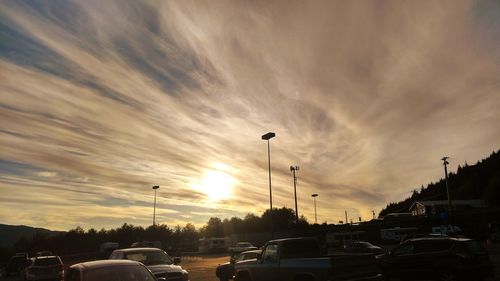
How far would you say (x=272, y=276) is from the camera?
13.5 m

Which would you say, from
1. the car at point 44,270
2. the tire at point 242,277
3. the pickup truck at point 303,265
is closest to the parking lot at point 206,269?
the car at point 44,270

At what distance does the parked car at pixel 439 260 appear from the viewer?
47.8ft

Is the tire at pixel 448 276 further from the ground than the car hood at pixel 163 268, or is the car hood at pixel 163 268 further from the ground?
the car hood at pixel 163 268

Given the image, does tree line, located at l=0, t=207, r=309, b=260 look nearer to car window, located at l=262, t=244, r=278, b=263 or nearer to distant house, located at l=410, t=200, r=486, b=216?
distant house, located at l=410, t=200, r=486, b=216

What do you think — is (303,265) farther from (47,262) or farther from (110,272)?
(47,262)

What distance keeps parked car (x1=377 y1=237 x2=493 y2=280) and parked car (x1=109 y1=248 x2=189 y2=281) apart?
874 cm

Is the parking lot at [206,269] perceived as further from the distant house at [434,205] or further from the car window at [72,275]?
the distant house at [434,205]

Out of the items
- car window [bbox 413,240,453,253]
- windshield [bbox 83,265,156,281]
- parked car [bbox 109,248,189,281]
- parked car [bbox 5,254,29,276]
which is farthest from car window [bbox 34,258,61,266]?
car window [bbox 413,240,453,253]

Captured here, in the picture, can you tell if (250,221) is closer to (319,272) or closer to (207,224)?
(207,224)

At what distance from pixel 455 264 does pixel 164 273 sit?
10.0 meters

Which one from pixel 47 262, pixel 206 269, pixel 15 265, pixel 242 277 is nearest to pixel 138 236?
pixel 15 265

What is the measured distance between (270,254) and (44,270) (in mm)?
14448

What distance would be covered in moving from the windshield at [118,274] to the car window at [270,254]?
229 inches

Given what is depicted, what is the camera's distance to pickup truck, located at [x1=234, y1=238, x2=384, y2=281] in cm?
1127
